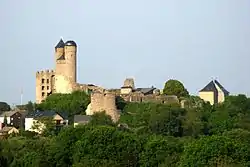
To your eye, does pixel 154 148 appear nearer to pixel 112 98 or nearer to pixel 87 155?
pixel 87 155

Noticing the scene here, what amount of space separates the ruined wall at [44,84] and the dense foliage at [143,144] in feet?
44.1

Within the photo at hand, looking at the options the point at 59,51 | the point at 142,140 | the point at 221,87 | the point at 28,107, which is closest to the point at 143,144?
the point at 142,140

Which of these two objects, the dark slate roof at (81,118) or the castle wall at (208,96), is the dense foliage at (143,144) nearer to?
the dark slate roof at (81,118)

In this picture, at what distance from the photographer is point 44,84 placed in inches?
3565

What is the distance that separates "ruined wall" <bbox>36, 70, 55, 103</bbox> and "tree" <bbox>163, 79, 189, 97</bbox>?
1273cm

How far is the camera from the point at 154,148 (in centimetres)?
5675

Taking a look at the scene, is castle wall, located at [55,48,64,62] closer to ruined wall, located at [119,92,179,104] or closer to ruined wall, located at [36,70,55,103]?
ruined wall, located at [36,70,55,103]

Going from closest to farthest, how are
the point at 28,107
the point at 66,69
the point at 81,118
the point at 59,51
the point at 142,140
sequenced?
the point at 142,140, the point at 81,118, the point at 66,69, the point at 28,107, the point at 59,51

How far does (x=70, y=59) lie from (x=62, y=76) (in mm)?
2042

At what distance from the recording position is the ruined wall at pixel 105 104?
80.4 meters

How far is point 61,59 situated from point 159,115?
1833 centimetres

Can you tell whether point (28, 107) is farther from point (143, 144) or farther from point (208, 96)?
point (143, 144)

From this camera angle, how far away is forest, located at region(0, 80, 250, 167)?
5294cm

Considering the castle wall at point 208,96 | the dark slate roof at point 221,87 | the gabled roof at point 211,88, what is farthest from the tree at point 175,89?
the dark slate roof at point 221,87
